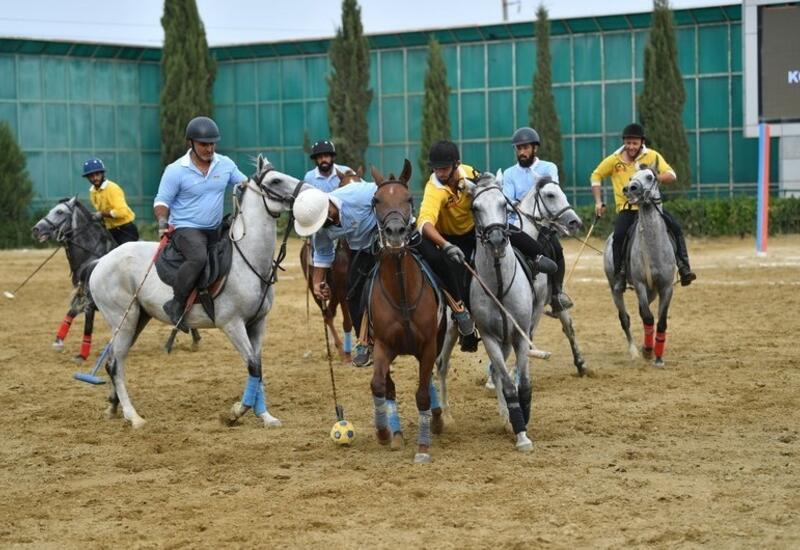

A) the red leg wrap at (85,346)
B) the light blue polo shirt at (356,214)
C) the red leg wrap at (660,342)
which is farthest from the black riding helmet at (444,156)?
the red leg wrap at (85,346)

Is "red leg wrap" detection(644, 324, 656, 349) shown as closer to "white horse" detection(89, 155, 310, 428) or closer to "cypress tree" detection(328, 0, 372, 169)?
"white horse" detection(89, 155, 310, 428)

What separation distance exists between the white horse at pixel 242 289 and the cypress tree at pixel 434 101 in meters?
27.9

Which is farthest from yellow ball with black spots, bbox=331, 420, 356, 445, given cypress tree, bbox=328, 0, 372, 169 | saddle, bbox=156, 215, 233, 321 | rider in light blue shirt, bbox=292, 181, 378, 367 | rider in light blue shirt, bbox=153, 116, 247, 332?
cypress tree, bbox=328, 0, 372, 169

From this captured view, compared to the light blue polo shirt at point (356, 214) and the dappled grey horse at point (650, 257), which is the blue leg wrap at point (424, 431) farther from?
the dappled grey horse at point (650, 257)

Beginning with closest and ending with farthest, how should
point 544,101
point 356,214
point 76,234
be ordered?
1. point 356,214
2. point 76,234
3. point 544,101

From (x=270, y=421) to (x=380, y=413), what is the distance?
71.7 inches

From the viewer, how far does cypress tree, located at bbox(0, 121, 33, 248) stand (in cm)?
3841

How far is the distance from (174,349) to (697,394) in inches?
297

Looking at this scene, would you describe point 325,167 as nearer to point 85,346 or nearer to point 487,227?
point 85,346

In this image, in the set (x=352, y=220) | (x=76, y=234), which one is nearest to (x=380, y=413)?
(x=352, y=220)

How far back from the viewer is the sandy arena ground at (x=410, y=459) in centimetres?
771

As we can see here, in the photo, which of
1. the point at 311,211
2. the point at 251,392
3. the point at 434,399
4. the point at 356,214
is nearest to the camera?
the point at 311,211

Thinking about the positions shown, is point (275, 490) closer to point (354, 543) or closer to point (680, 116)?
point (354, 543)

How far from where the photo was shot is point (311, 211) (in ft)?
34.0
